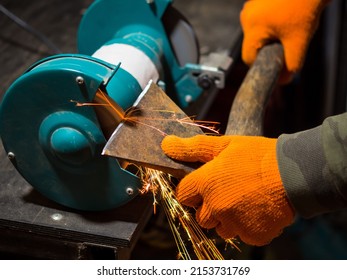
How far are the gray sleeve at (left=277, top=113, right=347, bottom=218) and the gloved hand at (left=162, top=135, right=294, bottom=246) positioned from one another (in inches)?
0.7

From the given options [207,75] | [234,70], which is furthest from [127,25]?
[234,70]

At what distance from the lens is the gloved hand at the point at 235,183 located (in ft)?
3.01

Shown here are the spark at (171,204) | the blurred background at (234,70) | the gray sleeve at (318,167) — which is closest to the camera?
the gray sleeve at (318,167)

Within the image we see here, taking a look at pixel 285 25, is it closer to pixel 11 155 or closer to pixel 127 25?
pixel 127 25

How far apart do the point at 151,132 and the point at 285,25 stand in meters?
0.61

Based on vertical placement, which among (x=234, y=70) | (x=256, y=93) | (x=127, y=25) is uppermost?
(x=127, y=25)

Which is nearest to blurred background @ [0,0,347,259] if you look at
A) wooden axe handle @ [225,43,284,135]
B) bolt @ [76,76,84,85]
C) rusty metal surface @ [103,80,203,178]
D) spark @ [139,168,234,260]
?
spark @ [139,168,234,260]

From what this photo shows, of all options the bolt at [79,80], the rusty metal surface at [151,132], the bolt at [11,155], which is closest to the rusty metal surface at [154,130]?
the rusty metal surface at [151,132]

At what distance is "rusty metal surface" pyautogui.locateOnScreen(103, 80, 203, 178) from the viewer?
0.93 m

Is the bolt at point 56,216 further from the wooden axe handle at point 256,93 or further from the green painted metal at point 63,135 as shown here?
the wooden axe handle at point 256,93

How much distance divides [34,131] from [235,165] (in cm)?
40

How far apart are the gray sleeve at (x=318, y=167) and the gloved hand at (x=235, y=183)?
0.06ft

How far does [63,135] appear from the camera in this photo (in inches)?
38.7
